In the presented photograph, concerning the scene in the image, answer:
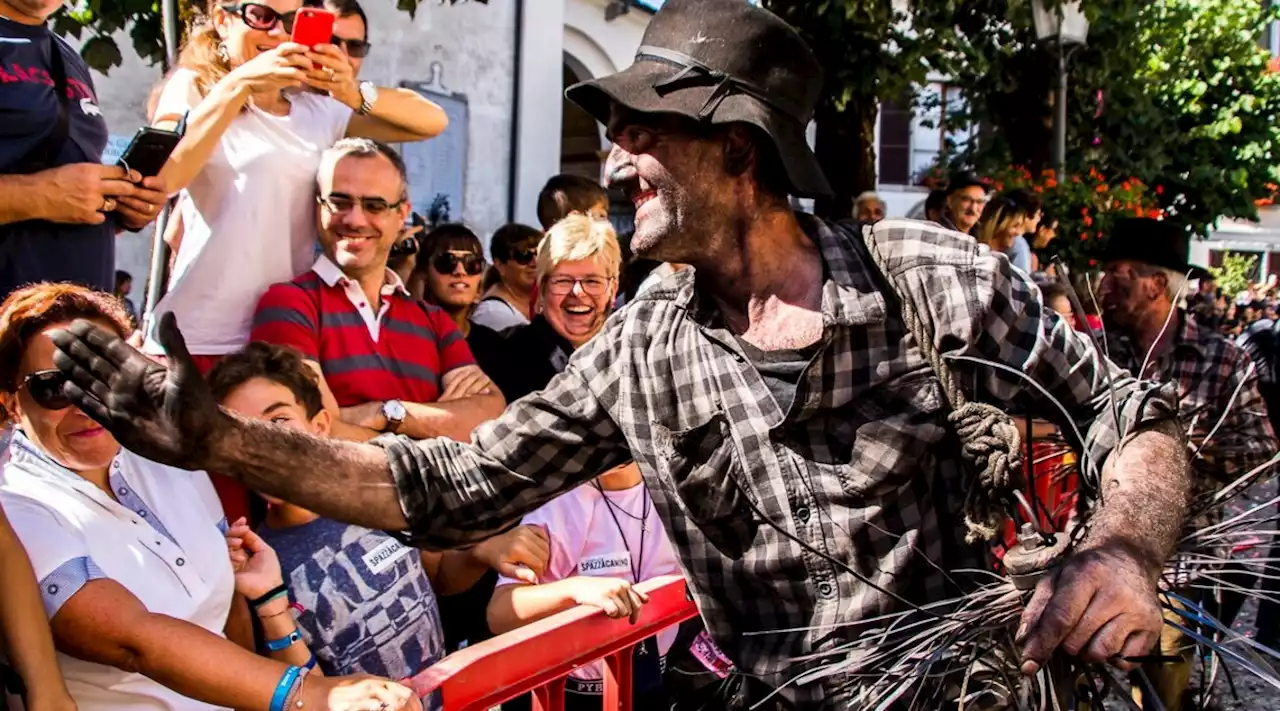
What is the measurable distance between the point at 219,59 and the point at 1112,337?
3.70 meters

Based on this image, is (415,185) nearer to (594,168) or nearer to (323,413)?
(594,168)

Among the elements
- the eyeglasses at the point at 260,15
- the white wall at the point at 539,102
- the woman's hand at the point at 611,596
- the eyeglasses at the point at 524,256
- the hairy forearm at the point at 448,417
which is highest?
the white wall at the point at 539,102

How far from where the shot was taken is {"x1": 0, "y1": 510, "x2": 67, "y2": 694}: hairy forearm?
251 cm

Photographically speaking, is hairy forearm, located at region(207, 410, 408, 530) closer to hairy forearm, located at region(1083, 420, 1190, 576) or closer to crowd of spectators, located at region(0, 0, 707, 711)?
crowd of spectators, located at region(0, 0, 707, 711)

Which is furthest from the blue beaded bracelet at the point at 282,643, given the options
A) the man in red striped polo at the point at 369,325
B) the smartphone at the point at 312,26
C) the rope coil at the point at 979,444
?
the smartphone at the point at 312,26

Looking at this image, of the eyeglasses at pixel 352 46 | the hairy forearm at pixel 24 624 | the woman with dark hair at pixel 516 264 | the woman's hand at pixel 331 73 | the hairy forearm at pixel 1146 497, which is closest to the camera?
the hairy forearm at pixel 1146 497

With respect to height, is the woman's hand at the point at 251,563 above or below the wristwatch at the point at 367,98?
below

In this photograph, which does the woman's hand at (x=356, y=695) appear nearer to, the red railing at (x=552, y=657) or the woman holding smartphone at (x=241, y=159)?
the red railing at (x=552, y=657)

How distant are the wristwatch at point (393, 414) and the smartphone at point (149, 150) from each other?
2.88 feet

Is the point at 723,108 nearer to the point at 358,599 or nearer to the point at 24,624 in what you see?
the point at 358,599

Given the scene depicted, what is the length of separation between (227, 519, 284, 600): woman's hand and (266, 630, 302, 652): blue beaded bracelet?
108 mm

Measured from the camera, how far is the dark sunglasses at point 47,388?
2.73 m

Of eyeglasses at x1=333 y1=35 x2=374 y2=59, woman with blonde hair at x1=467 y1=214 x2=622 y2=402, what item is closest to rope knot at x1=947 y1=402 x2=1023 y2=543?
woman with blonde hair at x1=467 y1=214 x2=622 y2=402

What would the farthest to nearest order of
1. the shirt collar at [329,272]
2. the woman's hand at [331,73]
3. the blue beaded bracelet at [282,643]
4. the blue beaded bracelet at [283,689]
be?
the shirt collar at [329,272]
the woman's hand at [331,73]
the blue beaded bracelet at [282,643]
the blue beaded bracelet at [283,689]
